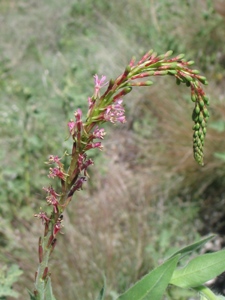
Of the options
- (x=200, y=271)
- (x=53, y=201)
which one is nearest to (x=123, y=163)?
(x=200, y=271)

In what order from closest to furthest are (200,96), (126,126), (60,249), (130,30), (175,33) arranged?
(200,96) → (60,249) → (126,126) → (175,33) → (130,30)

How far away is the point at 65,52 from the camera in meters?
5.96

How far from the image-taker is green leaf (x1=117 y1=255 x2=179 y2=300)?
47.9 inches

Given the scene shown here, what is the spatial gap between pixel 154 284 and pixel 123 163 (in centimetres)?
296

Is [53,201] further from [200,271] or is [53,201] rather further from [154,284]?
[200,271]

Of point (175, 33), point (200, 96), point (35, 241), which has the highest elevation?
point (175, 33)

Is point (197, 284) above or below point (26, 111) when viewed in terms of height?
below

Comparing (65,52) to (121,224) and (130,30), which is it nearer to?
(130,30)

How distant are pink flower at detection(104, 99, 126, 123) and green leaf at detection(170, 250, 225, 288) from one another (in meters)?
0.44

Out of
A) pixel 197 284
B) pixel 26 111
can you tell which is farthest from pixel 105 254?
pixel 197 284

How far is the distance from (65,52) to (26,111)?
2843 mm

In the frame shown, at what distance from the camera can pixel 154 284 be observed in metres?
1.23

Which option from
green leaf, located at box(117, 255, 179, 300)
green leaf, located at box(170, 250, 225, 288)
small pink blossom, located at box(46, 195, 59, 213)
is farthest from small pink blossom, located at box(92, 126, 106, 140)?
green leaf, located at box(170, 250, 225, 288)

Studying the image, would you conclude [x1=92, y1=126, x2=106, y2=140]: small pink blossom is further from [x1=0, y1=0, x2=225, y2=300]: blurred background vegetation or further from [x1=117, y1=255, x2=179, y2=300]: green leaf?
[x1=0, y1=0, x2=225, y2=300]: blurred background vegetation
